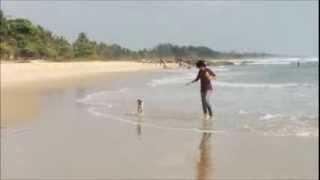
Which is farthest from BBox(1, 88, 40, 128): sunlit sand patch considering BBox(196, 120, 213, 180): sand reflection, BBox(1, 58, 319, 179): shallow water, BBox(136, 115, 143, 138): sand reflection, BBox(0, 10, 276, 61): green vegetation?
BBox(0, 10, 276, 61): green vegetation

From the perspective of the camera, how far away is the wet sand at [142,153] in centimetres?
681

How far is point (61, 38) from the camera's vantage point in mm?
91438

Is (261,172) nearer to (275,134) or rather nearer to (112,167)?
(112,167)

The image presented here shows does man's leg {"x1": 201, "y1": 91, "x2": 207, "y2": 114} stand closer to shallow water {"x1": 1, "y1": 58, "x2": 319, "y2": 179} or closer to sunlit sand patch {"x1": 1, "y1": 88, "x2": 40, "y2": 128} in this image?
shallow water {"x1": 1, "y1": 58, "x2": 319, "y2": 179}

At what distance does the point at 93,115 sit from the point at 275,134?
16.5 ft

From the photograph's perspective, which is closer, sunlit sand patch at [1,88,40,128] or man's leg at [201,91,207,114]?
sunlit sand patch at [1,88,40,128]

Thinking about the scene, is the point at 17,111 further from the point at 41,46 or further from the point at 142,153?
the point at 41,46

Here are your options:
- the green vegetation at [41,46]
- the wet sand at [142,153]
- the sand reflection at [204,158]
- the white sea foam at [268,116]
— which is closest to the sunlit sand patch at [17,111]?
the wet sand at [142,153]

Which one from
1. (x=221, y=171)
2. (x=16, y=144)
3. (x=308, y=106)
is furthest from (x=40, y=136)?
(x=308, y=106)

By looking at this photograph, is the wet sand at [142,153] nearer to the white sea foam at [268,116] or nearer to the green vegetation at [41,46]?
the white sea foam at [268,116]

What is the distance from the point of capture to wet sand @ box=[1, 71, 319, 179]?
6.81m

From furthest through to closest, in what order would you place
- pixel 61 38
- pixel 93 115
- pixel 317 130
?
pixel 61 38, pixel 93 115, pixel 317 130

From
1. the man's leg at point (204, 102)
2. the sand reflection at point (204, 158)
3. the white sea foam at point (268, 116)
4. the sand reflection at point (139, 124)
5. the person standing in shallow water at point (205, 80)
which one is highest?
the person standing in shallow water at point (205, 80)

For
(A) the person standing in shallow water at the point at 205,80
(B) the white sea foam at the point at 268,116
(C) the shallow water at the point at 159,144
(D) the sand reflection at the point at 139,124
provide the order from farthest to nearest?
(A) the person standing in shallow water at the point at 205,80 → (B) the white sea foam at the point at 268,116 → (D) the sand reflection at the point at 139,124 → (C) the shallow water at the point at 159,144
